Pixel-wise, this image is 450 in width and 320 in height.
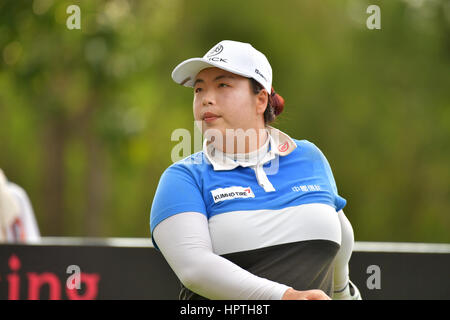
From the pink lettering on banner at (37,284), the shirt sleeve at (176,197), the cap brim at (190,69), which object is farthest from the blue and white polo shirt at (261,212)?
the pink lettering on banner at (37,284)

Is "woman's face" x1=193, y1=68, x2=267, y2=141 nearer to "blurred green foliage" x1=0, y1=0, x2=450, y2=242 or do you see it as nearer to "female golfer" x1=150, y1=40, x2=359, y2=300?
"female golfer" x1=150, y1=40, x2=359, y2=300

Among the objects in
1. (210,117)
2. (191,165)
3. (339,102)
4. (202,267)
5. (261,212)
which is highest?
(210,117)

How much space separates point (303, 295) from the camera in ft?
7.07

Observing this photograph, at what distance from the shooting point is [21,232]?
16.0 feet

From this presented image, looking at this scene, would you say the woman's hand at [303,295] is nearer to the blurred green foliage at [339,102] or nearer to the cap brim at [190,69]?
the cap brim at [190,69]

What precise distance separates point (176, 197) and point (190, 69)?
46 centimetres

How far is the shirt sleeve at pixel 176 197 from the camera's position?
2215 millimetres

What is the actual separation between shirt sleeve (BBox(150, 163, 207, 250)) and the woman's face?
0.68 ft

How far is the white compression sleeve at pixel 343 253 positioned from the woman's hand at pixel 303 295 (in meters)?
0.40

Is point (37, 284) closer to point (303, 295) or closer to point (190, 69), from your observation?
point (190, 69)

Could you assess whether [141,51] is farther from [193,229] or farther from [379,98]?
[193,229]

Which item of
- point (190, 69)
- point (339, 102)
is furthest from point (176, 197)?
point (339, 102)

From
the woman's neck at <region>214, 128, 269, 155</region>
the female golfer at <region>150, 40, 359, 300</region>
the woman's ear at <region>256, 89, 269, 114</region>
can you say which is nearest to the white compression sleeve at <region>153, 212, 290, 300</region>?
the female golfer at <region>150, 40, 359, 300</region>

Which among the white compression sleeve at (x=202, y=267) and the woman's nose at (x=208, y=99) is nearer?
the white compression sleeve at (x=202, y=267)
